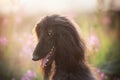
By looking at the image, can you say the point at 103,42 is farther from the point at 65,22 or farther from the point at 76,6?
the point at 65,22

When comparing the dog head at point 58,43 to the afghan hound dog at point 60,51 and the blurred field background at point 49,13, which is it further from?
the blurred field background at point 49,13

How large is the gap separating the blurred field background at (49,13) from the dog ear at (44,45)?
212cm

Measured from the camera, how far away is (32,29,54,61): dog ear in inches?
151

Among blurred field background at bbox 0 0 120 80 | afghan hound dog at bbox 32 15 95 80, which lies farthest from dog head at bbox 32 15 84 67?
blurred field background at bbox 0 0 120 80

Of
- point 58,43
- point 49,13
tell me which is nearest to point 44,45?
point 58,43

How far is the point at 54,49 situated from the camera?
12.6 feet

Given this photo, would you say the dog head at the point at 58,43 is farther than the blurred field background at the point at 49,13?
No

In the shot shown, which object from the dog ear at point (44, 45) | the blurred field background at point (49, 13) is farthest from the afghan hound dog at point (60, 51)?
the blurred field background at point (49, 13)

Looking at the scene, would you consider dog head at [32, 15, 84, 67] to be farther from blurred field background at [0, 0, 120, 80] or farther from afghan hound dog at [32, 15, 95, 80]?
blurred field background at [0, 0, 120, 80]

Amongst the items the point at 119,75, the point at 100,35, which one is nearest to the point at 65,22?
the point at 119,75

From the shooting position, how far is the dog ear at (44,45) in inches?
151

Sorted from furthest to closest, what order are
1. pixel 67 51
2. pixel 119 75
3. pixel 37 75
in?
pixel 119 75 → pixel 37 75 → pixel 67 51

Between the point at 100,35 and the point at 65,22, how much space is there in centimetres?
373

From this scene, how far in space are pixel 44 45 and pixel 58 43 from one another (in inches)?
4.2
